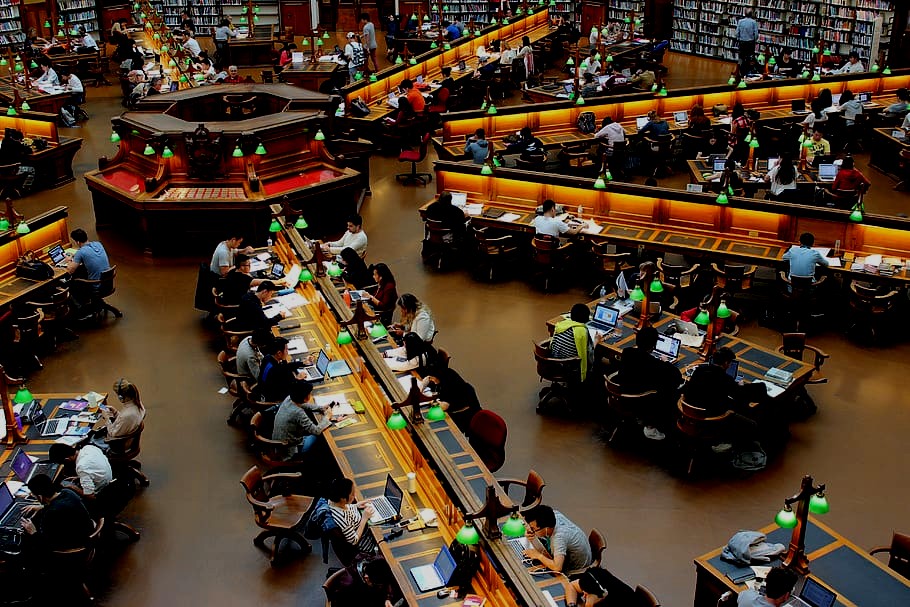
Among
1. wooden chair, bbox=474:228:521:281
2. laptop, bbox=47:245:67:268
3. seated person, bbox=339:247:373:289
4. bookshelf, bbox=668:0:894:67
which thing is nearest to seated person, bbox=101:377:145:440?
seated person, bbox=339:247:373:289

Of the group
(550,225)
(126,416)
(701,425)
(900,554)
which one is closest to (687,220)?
(550,225)

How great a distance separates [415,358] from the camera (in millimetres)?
9453

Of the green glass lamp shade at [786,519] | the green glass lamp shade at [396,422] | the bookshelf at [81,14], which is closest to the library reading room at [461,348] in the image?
the green glass lamp shade at [396,422]

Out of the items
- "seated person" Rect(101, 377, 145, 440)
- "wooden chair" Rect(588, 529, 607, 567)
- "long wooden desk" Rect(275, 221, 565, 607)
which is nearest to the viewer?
"long wooden desk" Rect(275, 221, 565, 607)

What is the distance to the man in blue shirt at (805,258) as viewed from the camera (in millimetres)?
11133

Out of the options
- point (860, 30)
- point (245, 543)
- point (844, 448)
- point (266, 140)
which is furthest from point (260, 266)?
point (860, 30)

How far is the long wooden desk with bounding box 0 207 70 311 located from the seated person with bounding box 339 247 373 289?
3.32 metres

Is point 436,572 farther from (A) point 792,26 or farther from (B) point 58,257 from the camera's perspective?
(A) point 792,26

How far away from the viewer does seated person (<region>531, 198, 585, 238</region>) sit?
1244 cm

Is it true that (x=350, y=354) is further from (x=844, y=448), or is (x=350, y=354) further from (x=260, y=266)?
(x=844, y=448)

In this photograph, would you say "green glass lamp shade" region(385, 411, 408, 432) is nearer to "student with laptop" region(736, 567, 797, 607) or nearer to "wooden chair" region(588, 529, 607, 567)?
"wooden chair" region(588, 529, 607, 567)

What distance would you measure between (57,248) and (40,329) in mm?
1315

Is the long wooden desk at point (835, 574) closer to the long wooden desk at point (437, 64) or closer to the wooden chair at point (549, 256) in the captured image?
the wooden chair at point (549, 256)

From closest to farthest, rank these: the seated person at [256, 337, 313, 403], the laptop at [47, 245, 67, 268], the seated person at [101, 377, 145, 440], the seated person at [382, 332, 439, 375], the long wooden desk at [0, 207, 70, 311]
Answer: the seated person at [101, 377, 145, 440], the seated person at [256, 337, 313, 403], the seated person at [382, 332, 439, 375], the long wooden desk at [0, 207, 70, 311], the laptop at [47, 245, 67, 268]
